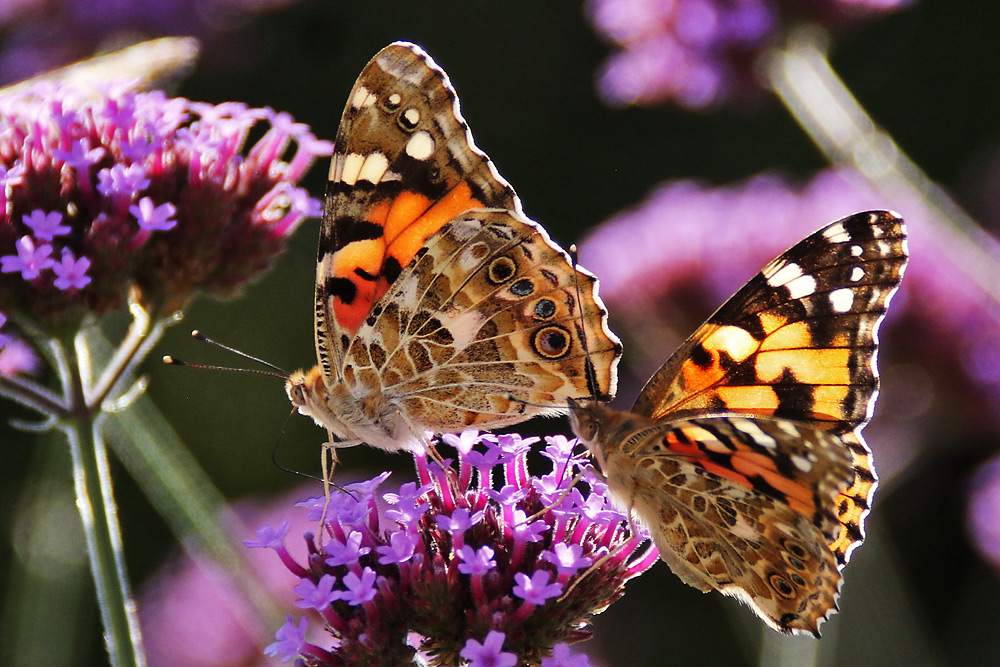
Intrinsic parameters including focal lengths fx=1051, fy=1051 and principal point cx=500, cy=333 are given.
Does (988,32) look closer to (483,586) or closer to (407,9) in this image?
(407,9)

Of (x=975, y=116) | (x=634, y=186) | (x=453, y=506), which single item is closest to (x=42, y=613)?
(x=453, y=506)

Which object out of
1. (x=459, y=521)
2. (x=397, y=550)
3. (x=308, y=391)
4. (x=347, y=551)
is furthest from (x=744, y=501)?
(x=308, y=391)

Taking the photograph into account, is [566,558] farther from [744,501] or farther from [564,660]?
[744,501]

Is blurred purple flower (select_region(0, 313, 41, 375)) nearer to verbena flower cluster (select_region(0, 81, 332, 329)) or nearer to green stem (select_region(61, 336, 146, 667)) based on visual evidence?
verbena flower cluster (select_region(0, 81, 332, 329))

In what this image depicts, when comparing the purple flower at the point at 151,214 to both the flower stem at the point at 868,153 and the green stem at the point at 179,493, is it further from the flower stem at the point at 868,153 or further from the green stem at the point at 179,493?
the flower stem at the point at 868,153

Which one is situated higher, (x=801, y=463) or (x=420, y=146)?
(x=420, y=146)

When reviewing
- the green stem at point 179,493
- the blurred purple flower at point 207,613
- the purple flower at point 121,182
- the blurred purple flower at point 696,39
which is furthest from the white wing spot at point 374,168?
the blurred purple flower at point 696,39

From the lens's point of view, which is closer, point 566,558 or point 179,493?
point 566,558
